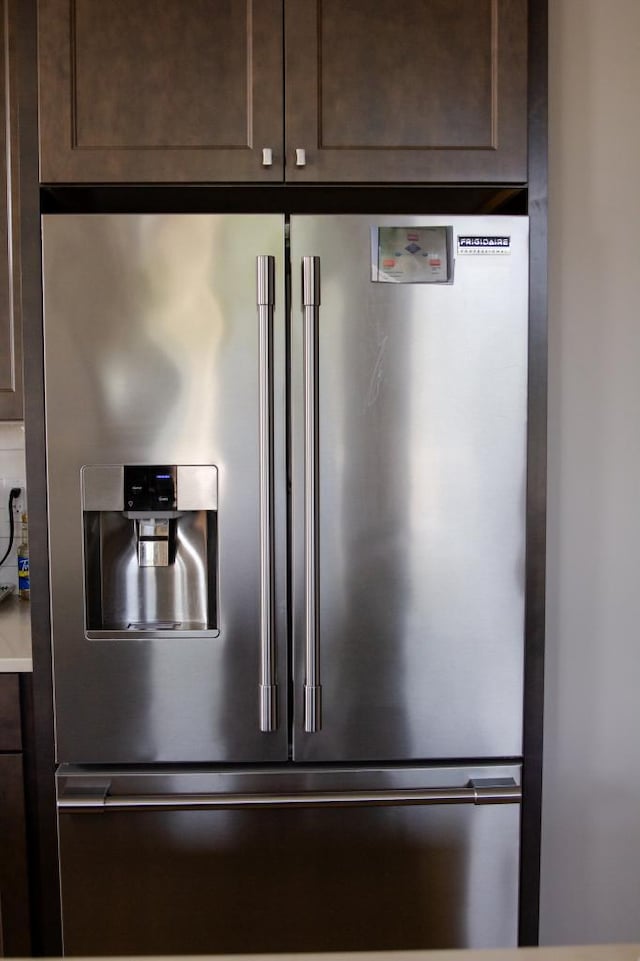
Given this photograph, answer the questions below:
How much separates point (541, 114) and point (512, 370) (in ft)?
1.79

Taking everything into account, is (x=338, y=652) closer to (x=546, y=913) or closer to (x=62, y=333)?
(x=62, y=333)

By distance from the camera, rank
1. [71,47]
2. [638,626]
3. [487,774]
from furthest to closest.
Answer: [638,626]
[487,774]
[71,47]

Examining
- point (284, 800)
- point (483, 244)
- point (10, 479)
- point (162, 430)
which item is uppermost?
point (483, 244)

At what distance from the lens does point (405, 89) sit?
4.89 ft

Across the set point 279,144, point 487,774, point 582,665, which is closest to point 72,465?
point 279,144

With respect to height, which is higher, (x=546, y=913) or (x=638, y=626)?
(x=638, y=626)

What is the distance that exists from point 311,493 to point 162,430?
0.34m

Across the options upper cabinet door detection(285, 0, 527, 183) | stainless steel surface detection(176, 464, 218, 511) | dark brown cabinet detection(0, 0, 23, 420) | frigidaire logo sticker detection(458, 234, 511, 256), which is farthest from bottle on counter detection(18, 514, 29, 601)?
frigidaire logo sticker detection(458, 234, 511, 256)

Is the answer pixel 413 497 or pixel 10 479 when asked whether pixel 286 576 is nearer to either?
pixel 413 497

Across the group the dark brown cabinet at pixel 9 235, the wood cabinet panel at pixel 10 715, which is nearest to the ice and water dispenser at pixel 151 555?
the wood cabinet panel at pixel 10 715

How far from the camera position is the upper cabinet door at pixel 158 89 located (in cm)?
146

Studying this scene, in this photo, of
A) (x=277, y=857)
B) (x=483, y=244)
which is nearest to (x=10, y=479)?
(x=277, y=857)

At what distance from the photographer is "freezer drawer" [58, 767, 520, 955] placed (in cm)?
154

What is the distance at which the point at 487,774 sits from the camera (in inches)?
61.8
